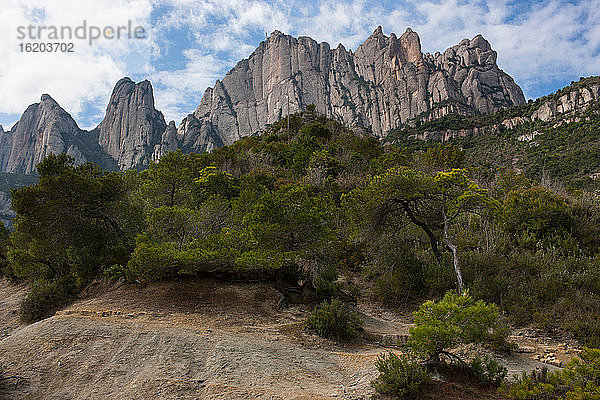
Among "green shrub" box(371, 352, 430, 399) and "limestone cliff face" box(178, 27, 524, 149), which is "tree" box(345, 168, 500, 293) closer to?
"green shrub" box(371, 352, 430, 399)

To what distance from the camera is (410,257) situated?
1155cm

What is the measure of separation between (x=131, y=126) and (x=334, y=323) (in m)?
122

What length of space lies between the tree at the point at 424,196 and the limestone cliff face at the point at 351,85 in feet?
282

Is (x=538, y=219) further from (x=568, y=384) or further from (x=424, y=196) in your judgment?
Answer: (x=568, y=384)

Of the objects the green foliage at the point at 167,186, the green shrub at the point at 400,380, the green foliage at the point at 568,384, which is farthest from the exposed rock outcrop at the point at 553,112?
the green shrub at the point at 400,380

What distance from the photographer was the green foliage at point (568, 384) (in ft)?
11.1

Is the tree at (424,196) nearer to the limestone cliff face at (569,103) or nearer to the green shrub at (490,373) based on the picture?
the green shrub at (490,373)

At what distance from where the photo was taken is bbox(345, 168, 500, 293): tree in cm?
1040

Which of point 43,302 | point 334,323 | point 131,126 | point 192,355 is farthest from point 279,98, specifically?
point 192,355

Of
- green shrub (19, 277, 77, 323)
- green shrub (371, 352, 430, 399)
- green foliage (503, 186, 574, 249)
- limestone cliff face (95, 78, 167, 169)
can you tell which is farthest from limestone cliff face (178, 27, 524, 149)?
green shrub (371, 352, 430, 399)

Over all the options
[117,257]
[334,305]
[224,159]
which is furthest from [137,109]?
[334,305]

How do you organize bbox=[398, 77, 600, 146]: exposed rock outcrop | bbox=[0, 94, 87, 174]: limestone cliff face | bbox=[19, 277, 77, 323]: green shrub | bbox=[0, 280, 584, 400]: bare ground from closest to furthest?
1. bbox=[0, 280, 584, 400]: bare ground
2. bbox=[19, 277, 77, 323]: green shrub
3. bbox=[398, 77, 600, 146]: exposed rock outcrop
4. bbox=[0, 94, 87, 174]: limestone cliff face

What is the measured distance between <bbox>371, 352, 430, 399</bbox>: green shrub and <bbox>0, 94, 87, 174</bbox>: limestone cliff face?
4862 inches

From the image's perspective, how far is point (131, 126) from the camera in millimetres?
109688
